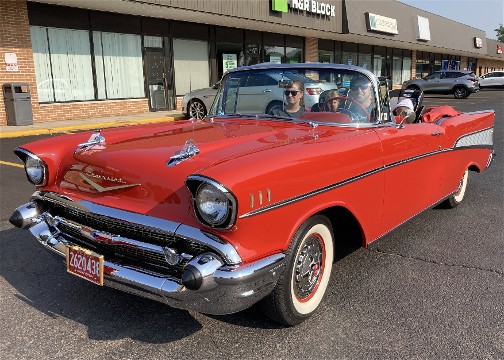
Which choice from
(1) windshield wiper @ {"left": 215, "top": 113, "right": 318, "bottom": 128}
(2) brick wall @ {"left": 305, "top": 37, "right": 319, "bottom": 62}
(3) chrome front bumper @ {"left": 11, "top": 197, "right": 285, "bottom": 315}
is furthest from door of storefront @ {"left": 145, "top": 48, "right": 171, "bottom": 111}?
(3) chrome front bumper @ {"left": 11, "top": 197, "right": 285, "bottom": 315}

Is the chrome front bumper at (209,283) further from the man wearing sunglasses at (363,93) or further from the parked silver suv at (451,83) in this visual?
the parked silver suv at (451,83)

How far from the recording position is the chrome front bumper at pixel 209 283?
7.04ft

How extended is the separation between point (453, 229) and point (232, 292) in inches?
118

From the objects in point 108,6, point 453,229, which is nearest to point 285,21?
point 108,6

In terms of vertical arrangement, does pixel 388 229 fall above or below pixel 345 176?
below

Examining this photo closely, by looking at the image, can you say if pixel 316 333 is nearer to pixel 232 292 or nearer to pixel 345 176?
pixel 232 292

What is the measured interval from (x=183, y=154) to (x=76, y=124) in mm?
10447

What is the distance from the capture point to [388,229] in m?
3.37

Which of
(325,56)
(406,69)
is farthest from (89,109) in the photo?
(406,69)

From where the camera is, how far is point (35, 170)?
3.02m

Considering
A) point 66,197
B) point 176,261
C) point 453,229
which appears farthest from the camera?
point 453,229

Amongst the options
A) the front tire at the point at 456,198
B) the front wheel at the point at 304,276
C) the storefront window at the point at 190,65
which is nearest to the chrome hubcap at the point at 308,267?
the front wheel at the point at 304,276

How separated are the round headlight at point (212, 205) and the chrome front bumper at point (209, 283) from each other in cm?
12

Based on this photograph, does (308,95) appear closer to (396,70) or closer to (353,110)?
(353,110)
